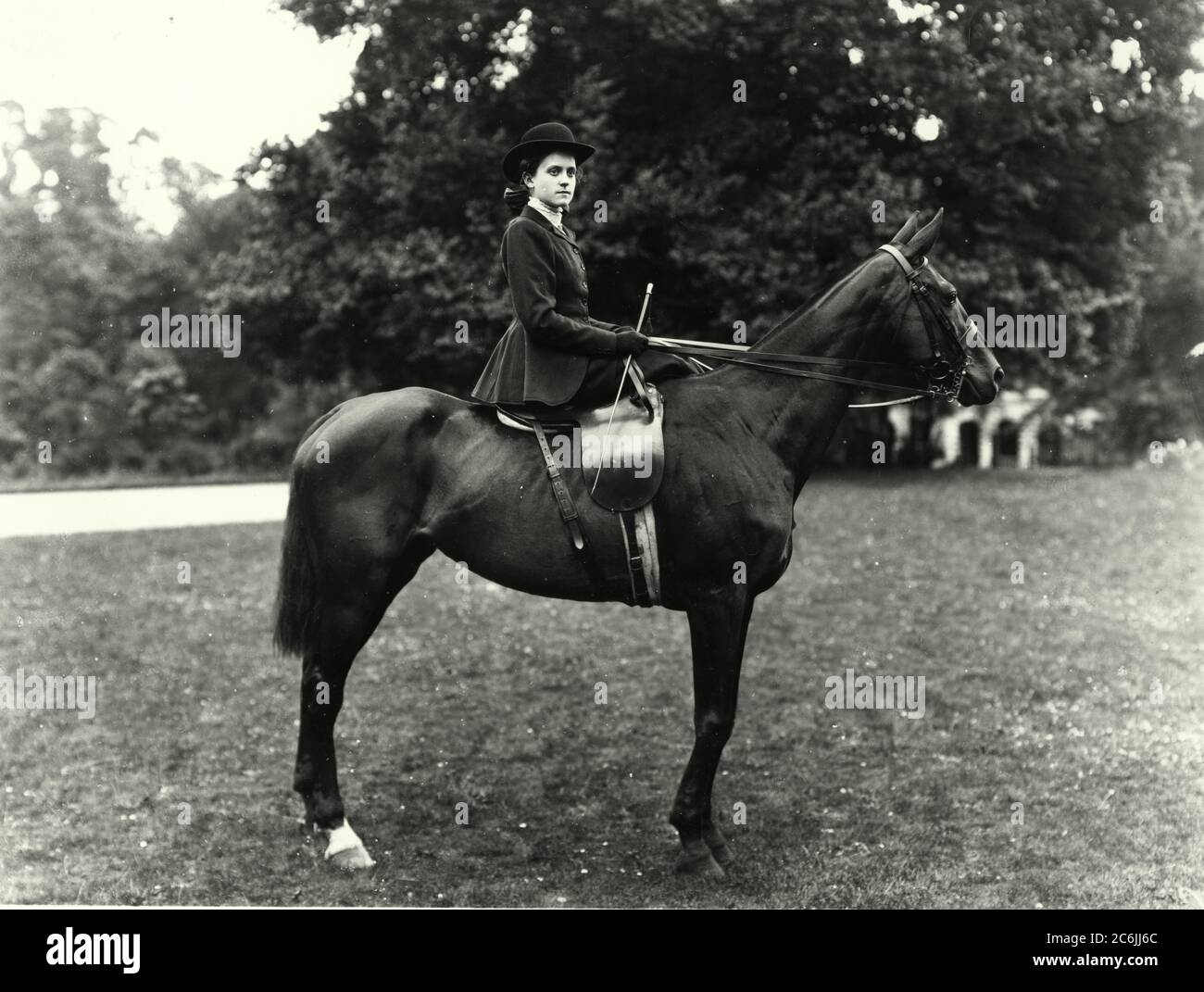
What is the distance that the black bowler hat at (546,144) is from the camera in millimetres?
5152

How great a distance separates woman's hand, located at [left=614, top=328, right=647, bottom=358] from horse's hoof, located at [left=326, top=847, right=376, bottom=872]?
3.04 metres

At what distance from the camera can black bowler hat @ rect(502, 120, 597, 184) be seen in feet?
16.9

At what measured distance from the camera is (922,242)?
523 cm

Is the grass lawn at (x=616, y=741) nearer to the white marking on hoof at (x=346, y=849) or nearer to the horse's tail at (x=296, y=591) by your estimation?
the white marking on hoof at (x=346, y=849)

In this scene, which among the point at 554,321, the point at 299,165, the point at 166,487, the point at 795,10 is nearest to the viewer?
the point at 554,321

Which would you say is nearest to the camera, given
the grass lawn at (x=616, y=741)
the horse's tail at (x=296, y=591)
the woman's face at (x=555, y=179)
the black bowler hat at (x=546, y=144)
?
the black bowler hat at (x=546, y=144)

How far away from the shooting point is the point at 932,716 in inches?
332

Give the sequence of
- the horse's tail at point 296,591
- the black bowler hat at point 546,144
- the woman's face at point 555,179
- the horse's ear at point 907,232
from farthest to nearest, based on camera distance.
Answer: the horse's tail at point 296,591 → the horse's ear at point 907,232 → the woman's face at point 555,179 → the black bowler hat at point 546,144

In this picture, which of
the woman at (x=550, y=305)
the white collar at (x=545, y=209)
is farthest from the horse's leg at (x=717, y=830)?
the white collar at (x=545, y=209)

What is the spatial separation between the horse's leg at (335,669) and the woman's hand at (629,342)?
1.52 metres
